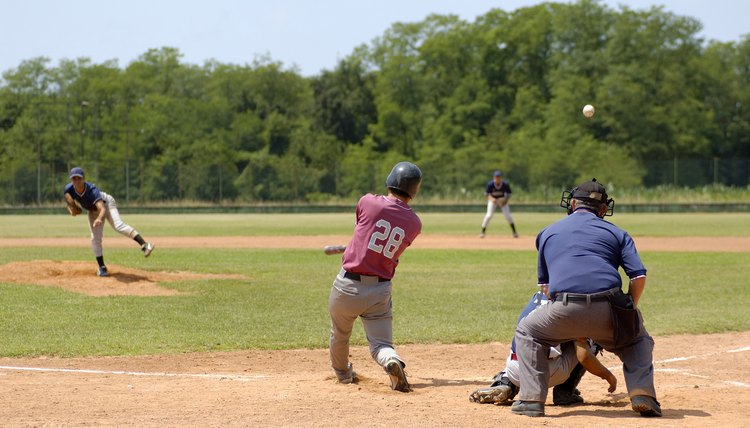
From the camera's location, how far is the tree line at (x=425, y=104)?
7556 cm

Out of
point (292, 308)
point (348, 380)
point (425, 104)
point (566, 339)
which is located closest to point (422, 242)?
point (292, 308)

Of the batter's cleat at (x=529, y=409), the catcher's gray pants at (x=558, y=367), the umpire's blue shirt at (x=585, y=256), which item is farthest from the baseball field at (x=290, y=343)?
the umpire's blue shirt at (x=585, y=256)

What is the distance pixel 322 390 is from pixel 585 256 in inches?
94.2

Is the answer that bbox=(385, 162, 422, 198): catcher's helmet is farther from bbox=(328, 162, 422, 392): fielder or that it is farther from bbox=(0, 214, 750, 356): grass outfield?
bbox=(0, 214, 750, 356): grass outfield

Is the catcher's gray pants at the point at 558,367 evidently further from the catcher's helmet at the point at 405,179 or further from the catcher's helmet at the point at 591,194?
the catcher's helmet at the point at 405,179

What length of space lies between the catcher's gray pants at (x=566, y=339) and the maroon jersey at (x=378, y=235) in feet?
4.34

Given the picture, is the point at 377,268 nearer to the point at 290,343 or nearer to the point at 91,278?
the point at 290,343

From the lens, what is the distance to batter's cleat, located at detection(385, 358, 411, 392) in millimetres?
7465

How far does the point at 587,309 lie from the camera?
6535 mm

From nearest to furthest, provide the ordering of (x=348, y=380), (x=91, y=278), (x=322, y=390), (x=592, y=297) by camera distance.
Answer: (x=592, y=297) < (x=322, y=390) < (x=348, y=380) < (x=91, y=278)

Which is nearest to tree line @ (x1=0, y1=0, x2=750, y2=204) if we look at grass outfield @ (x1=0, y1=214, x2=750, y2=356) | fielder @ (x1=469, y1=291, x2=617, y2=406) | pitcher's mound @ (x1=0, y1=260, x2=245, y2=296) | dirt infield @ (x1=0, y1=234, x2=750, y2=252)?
dirt infield @ (x1=0, y1=234, x2=750, y2=252)

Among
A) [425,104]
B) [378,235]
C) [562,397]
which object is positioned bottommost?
[562,397]

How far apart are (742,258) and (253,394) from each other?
1748 cm

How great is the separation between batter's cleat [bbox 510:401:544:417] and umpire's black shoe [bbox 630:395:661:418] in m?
0.64
